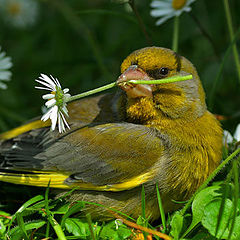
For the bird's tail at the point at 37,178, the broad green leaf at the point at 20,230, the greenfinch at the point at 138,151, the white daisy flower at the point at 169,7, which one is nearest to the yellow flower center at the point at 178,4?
the white daisy flower at the point at 169,7

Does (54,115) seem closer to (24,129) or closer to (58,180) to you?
(58,180)

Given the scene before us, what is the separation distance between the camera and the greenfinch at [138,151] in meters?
2.51

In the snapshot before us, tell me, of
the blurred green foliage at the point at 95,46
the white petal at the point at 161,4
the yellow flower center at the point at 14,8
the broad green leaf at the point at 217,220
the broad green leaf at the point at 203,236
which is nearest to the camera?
the broad green leaf at the point at 217,220

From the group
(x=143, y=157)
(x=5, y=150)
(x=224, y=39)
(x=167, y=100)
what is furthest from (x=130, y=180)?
(x=224, y=39)

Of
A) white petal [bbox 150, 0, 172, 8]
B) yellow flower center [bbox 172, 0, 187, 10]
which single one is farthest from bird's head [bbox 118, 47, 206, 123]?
white petal [bbox 150, 0, 172, 8]

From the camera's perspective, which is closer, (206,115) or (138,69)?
(138,69)

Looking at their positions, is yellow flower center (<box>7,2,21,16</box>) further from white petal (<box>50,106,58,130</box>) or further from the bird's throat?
white petal (<box>50,106,58,130</box>)

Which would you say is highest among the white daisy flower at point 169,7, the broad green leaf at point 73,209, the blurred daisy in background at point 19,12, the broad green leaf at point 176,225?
the blurred daisy in background at point 19,12

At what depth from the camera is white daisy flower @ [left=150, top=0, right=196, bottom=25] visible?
3.20 meters

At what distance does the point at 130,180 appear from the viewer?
2510 mm

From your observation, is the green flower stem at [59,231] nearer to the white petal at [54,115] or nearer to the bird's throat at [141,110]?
the white petal at [54,115]

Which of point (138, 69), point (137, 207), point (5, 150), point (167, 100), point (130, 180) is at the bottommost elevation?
point (137, 207)

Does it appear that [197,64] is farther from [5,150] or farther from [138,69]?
[5,150]

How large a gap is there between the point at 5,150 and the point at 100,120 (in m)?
0.60
